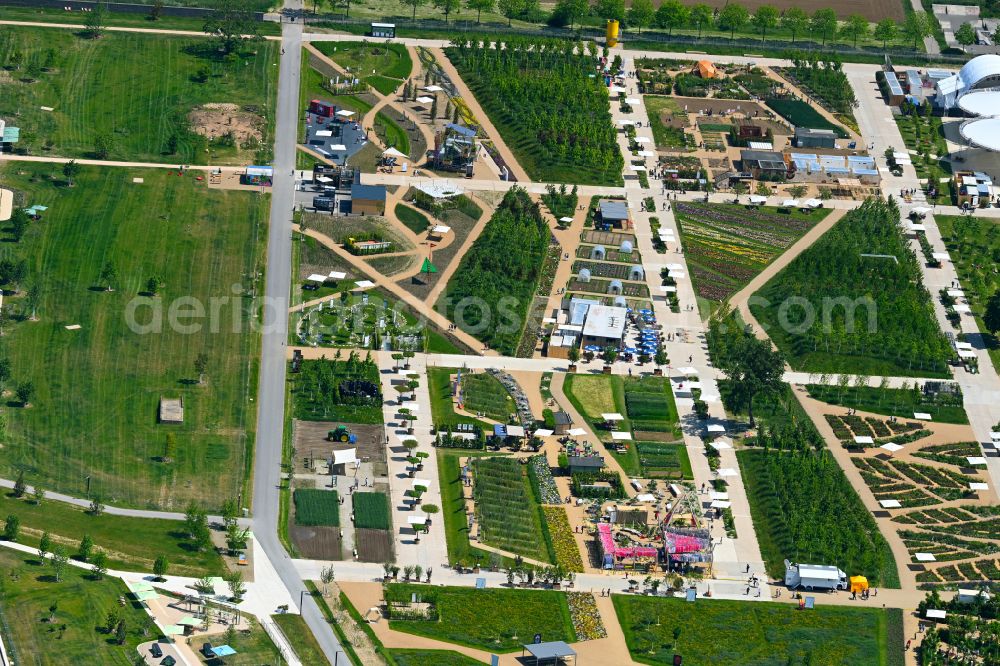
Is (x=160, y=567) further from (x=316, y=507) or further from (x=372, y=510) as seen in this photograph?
(x=372, y=510)

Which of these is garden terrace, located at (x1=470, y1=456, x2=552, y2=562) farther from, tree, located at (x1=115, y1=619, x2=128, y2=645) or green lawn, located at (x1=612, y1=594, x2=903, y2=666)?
tree, located at (x1=115, y1=619, x2=128, y2=645)

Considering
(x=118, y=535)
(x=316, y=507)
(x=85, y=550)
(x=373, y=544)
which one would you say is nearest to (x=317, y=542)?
(x=373, y=544)

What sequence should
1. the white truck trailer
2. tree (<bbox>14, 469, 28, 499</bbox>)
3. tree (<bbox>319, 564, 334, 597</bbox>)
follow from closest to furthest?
tree (<bbox>319, 564, 334, 597</bbox>), tree (<bbox>14, 469, 28, 499</bbox>), the white truck trailer

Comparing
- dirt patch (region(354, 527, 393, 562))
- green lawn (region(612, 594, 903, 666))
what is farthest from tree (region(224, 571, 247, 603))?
green lawn (region(612, 594, 903, 666))

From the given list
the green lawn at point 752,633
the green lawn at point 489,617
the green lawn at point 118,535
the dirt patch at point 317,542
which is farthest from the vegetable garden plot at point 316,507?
the green lawn at point 752,633

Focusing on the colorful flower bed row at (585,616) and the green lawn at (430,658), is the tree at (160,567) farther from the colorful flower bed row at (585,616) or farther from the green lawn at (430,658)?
the colorful flower bed row at (585,616)

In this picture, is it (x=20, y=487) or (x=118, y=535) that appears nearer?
(x=118, y=535)
